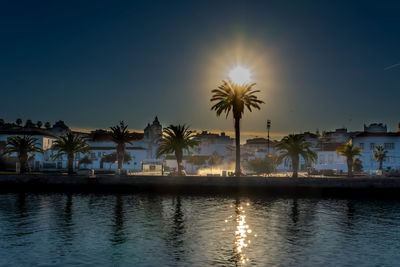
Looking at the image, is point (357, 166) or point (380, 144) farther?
point (380, 144)

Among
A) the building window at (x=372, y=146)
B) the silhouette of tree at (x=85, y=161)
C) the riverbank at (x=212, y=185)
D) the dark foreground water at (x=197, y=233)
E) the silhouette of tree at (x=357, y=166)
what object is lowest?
the dark foreground water at (x=197, y=233)

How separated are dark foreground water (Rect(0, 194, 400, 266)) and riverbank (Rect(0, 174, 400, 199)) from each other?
927 cm

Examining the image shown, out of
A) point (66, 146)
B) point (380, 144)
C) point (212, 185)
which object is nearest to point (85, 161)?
point (66, 146)

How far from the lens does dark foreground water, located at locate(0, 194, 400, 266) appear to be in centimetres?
2562

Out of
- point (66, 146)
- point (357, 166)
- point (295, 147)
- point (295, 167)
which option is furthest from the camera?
point (357, 166)

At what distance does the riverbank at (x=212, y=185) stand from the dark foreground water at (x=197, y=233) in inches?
365

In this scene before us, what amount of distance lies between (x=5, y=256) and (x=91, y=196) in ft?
119

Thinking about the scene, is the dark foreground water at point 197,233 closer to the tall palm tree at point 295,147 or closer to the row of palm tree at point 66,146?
the tall palm tree at point 295,147

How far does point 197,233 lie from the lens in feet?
111

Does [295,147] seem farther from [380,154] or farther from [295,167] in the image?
[380,154]

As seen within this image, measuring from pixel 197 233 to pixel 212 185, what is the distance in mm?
31667

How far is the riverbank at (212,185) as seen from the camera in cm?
6412

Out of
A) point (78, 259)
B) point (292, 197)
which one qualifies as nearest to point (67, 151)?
point (292, 197)

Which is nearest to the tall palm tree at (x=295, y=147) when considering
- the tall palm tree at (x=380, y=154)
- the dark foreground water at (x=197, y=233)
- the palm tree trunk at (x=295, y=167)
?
the palm tree trunk at (x=295, y=167)
